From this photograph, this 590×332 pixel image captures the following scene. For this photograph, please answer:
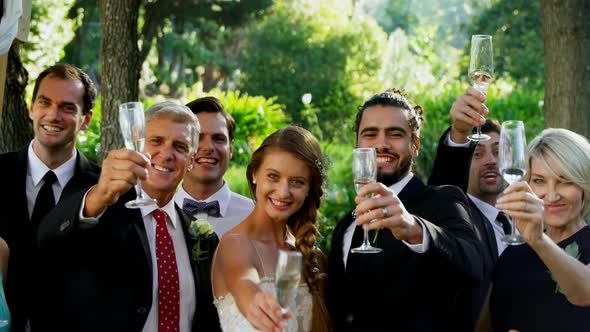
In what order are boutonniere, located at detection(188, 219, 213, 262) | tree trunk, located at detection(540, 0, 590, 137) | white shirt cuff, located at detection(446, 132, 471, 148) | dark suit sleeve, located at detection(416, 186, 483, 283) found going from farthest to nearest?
1. tree trunk, located at detection(540, 0, 590, 137)
2. white shirt cuff, located at detection(446, 132, 471, 148)
3. boutonniere, located at detection(188, 219, 213, 262)
4. dark suit sleeve, located at detection(416, 186, 483, 283)

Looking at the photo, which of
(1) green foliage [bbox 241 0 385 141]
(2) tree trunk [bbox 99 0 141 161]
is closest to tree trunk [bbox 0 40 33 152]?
(2) tree trunk [bbox 99 0 141 161]

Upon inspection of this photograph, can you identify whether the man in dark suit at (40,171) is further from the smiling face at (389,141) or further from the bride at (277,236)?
the smiling face at (389,141)

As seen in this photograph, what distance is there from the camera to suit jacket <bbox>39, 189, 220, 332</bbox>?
449 cm

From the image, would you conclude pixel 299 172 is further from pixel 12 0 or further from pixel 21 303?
pixel 12 0

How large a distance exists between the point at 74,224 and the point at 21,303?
3.53 ft

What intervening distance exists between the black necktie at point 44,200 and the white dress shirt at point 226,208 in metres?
1.08

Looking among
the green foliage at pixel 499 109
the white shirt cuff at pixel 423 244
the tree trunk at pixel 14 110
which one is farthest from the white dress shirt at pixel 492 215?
the green foliage at pixel 499 109

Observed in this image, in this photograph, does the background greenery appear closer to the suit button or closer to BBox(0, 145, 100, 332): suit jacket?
BBox(0, 145, 100, 332): suit jacket

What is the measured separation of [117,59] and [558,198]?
500 centimetres

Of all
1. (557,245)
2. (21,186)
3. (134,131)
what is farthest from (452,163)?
(21,186)

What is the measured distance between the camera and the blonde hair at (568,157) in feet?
14.5

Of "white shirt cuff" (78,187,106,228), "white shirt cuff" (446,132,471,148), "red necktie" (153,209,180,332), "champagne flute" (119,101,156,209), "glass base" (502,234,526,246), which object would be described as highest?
"champagne flute" (119,101,156,209)

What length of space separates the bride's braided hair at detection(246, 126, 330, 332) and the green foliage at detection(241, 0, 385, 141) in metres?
20.3

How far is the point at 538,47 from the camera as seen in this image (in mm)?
32219
